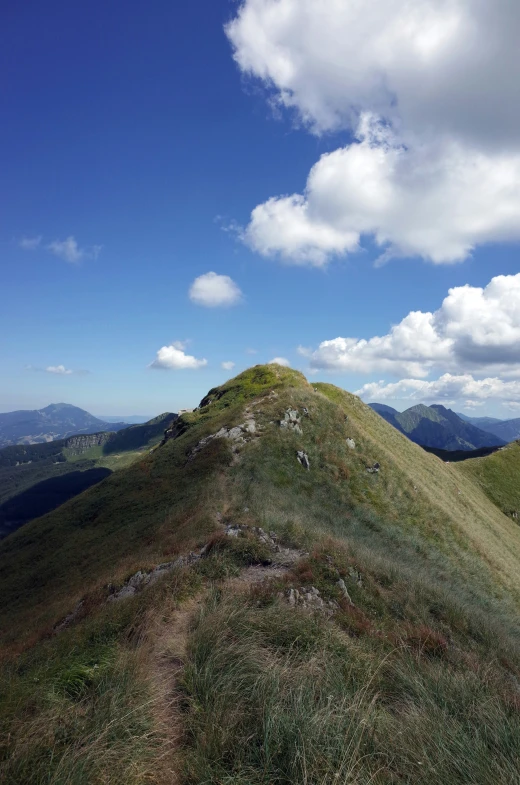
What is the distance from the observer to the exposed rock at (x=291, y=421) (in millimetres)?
37094

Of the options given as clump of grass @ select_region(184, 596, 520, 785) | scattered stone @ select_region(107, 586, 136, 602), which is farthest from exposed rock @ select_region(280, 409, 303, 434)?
clump of grass @ select_region(184, 596, 520, 785)

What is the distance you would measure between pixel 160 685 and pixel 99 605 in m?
8.40

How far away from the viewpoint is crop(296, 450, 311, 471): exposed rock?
32.9 m

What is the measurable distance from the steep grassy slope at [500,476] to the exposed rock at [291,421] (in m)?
53.4

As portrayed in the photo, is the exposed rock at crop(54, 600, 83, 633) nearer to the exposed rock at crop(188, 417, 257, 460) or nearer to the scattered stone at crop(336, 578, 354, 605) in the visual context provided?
the scattered stone at crop(336, 578, 354, 605)

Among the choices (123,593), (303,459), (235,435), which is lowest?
(123,593)

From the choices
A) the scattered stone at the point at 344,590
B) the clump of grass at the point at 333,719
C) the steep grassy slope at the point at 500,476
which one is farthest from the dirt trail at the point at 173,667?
the steep grassy slope at the point at 500,476

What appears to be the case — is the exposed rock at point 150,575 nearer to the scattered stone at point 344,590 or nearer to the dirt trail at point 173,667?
the dirt trail at point 173,667

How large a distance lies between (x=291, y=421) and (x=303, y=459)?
18.6ft

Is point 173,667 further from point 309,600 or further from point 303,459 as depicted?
point 303,459

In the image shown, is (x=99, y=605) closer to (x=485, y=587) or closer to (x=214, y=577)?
(x=214, y=577)

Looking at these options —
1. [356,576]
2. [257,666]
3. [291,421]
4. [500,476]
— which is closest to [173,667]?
[257,666]

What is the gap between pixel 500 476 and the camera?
260 ft

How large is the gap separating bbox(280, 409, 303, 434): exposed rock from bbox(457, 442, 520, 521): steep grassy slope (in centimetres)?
5340
